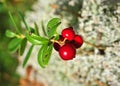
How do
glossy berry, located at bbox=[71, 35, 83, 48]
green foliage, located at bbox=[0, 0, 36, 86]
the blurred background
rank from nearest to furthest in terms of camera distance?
glossy berry, located at bbox=[71, 35, 83, 48] < the blurred background < green foliage, located at bbox=[0, 0, 36, 86]

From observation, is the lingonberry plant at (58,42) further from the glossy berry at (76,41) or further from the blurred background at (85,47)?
the blurred background at (85,47)

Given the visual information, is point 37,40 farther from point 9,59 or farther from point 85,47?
point 9,59

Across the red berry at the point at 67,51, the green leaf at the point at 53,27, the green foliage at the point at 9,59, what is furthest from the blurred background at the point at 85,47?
the red berry at the point at 67,51

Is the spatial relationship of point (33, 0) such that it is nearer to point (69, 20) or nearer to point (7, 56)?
point (7, 56)

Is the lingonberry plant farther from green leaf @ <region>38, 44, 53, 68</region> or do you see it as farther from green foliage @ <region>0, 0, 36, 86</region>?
green foliage @ <region>0, 0, 36, 86</region>

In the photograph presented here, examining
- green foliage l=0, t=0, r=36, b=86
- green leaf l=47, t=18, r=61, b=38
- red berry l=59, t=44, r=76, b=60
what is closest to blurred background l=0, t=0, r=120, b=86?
green foliage l=0, t=0, r=36, b=86

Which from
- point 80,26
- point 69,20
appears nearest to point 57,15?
point 69,20
